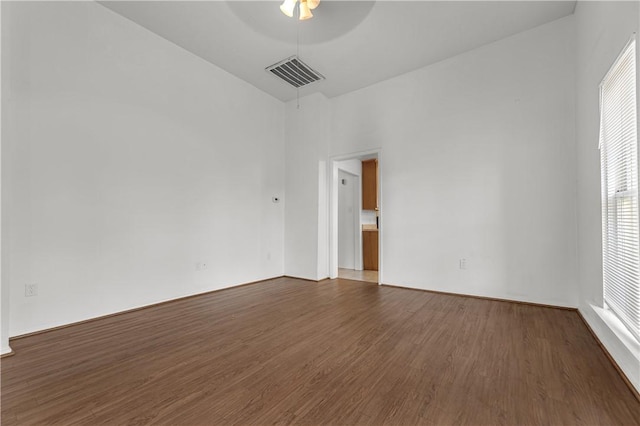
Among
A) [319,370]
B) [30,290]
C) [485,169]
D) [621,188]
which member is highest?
[485,169]

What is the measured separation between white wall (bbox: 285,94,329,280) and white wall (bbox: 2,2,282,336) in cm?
104

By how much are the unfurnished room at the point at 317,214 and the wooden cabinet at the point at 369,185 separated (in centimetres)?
167

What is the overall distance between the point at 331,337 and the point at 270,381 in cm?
79

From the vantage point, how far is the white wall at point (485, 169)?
124 inches

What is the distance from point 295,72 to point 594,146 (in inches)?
150

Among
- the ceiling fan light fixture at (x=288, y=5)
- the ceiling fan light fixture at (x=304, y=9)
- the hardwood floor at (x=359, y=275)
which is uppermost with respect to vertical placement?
the ceiling fan light fixture at (x=304, y=9)

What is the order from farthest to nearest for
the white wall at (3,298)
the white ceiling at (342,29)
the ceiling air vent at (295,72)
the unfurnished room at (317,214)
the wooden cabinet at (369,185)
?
the wooden cabinet at (369,185) < the ceiling air vent at (295,72) < the white ceiling at (342,29) < the white wall at (3,298) < the unfurnished room at (317,214)

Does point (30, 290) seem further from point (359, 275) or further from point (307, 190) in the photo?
point (359, 275)

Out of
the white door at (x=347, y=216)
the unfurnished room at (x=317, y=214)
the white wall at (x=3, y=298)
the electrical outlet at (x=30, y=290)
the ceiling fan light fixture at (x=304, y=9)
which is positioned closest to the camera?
the unfurnished room at (x=317, y=214)

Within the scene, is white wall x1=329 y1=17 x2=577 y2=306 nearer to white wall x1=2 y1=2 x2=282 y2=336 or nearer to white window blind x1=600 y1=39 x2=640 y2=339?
white window blind x1=600 y1=39 x2=640 y2=339

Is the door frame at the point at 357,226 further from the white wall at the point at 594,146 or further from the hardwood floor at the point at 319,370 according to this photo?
the white wall at the point at 594,146

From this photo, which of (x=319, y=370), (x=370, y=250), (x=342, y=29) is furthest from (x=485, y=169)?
(x=319, y=370)

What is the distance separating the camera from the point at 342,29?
128 inches

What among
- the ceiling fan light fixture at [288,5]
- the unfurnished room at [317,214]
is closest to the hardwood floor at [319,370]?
the unfurnished room at [317,214]
